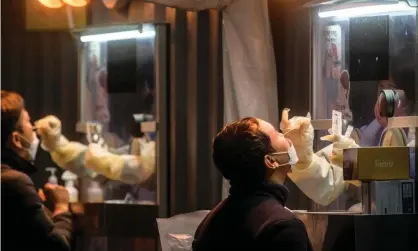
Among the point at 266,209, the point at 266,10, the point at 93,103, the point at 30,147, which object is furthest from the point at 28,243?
the point at 266,10

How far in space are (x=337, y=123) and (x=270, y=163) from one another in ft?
1.11

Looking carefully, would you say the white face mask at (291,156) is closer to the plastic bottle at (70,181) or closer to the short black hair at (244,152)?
the short black hair at (244,152)

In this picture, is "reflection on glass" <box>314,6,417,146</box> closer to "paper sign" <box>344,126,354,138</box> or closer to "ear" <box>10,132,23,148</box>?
"paper sign" <box>344,126,354,138</box>

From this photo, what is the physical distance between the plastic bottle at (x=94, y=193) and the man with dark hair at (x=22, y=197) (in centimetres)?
8

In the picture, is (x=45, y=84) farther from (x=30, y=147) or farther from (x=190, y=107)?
(x=190, y=107)

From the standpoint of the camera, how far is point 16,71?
239 centimetres

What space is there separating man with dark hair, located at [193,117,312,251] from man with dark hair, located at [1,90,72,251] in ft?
2.08

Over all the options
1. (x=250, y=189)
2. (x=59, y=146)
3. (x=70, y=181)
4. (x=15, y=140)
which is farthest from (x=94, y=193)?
(x=250, y=189)

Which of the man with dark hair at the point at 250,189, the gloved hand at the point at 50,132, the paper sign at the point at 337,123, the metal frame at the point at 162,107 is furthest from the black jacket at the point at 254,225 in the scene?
the gloved hand at the point at 50,132

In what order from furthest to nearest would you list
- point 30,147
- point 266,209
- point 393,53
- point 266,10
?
point 30,147 → point 266,10 → point 393,53 → point 266,209

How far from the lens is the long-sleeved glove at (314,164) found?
1998 mm

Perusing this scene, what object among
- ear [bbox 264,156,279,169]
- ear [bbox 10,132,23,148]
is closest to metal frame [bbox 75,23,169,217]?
ear [bbox 10,132,23,148]

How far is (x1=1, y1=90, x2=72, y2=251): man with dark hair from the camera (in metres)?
2.27

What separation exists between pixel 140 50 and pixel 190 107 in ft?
0.82
